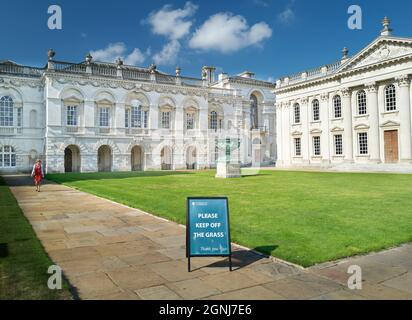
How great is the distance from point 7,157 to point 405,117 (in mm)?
41320

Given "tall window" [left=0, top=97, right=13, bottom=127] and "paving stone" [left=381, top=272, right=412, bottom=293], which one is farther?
"tall window" [left=0, top=97, right=13, bottom=127]

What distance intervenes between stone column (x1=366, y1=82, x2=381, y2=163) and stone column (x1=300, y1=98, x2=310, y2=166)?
Answer: 8.47m

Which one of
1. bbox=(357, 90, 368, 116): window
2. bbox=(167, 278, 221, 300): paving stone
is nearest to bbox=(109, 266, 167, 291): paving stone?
bbox=(167, 278, 221, 300): paving stone

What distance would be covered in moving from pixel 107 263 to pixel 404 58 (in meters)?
34.9

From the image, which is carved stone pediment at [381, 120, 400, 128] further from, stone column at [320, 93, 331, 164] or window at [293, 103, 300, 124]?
window at [293, 103, 300, 124]

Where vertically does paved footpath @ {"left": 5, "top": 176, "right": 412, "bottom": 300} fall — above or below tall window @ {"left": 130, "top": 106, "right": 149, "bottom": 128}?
below

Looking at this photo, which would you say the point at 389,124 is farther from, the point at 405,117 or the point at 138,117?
the point at 138,117

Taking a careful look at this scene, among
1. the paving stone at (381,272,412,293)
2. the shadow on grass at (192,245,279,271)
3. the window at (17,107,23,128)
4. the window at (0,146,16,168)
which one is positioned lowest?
the paving stone at (381,272,412,293)

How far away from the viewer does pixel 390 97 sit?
3447 centimetres

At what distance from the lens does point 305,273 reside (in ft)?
17.0

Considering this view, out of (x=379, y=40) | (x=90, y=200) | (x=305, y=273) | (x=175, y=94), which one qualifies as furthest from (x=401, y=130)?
(x=305, y=273)

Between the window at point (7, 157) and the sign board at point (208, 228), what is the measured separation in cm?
3862

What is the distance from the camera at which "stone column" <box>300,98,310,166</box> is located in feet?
140

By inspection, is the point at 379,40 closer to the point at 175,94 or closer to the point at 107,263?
the point at 175,94
